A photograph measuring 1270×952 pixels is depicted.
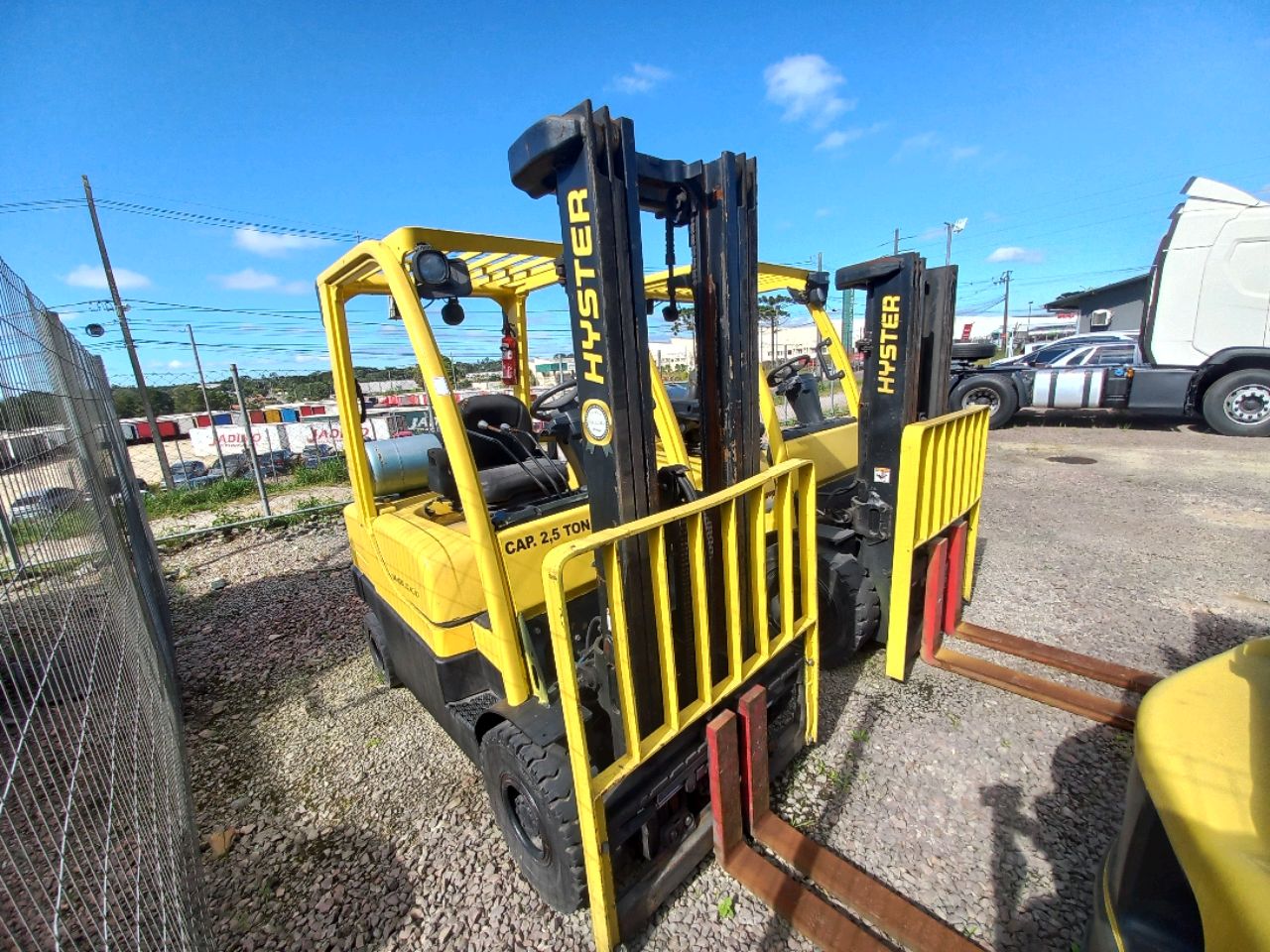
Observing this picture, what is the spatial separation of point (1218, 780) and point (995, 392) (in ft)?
43.3

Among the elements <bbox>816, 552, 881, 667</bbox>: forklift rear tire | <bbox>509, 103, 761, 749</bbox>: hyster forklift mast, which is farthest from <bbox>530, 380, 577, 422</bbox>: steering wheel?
<bbox>816, 552, 881, 667</bbox>: forklift rear tire

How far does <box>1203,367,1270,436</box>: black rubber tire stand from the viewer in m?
9.60

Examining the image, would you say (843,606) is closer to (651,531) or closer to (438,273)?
(651,531)

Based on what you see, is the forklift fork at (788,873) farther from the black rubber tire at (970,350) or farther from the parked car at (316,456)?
the parked car at (316,456)

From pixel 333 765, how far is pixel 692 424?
10.4ft

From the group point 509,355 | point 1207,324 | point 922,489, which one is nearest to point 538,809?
point 922,489

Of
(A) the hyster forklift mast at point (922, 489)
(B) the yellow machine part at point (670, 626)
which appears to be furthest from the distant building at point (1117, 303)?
(B) the yellow machine part at point (670, 626)

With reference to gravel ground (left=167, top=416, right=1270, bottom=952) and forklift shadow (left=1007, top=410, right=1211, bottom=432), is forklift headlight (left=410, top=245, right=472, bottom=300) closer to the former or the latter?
gravel ground (left=167, top=416, right=1270, bottom=952)

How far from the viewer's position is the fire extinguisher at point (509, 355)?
152 inches

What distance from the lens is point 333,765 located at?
2.98 meters

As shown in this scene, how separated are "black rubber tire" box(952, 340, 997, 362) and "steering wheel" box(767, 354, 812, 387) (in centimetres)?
116

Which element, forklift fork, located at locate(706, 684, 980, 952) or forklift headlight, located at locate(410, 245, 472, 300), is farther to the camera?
forklift headlight, located at locate(410, 245, 472, 300)

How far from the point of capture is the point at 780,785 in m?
2.55

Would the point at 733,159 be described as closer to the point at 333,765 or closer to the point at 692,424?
the point at 692,424
